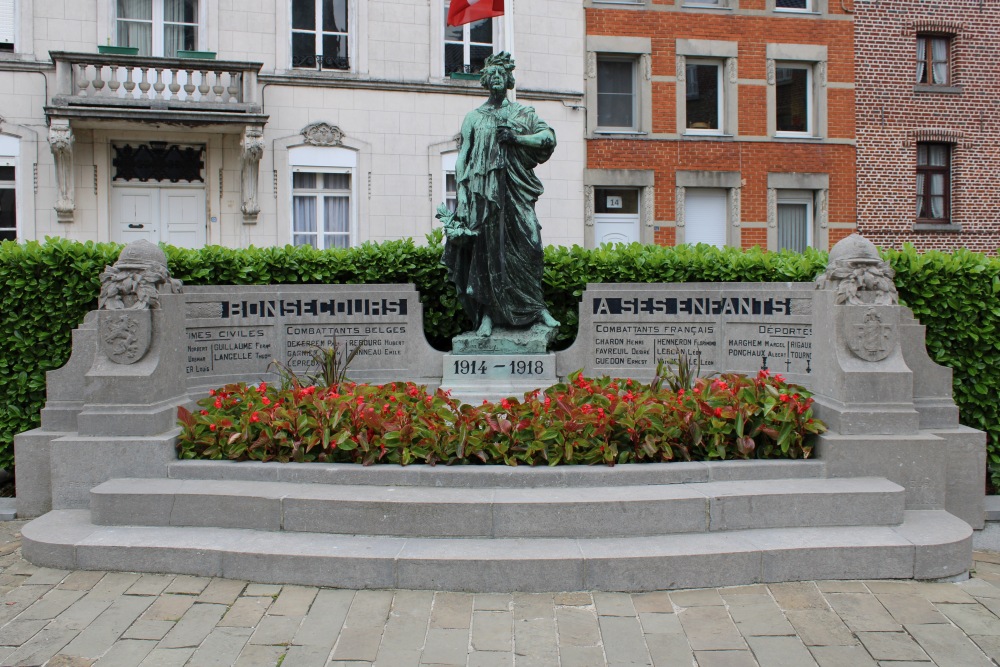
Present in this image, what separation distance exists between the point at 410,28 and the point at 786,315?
1137 centimetres

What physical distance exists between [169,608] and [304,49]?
13.6m

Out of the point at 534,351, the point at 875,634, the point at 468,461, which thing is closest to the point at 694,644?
the point at 875,634

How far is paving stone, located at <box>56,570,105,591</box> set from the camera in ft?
15.7

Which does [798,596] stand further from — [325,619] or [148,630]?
[148,630]

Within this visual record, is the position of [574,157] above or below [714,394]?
above

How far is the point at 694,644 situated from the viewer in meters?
4.09

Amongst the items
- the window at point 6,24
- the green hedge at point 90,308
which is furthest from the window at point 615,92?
the green hedge at point 90,308

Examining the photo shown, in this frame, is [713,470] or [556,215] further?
[556,215]

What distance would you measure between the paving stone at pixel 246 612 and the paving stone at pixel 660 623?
6.74 feet

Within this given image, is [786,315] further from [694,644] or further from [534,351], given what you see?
[694,644]

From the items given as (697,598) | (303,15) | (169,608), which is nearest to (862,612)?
(697,598)

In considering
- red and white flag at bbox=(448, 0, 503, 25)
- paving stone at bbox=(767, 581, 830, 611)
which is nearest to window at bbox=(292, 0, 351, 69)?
red and white flag at bbox=(448, 0, 503, 25)

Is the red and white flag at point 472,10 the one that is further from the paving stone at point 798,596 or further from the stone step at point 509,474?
the paving stone at point 798,596

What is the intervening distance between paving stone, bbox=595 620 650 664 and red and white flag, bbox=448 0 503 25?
10.2 meters
